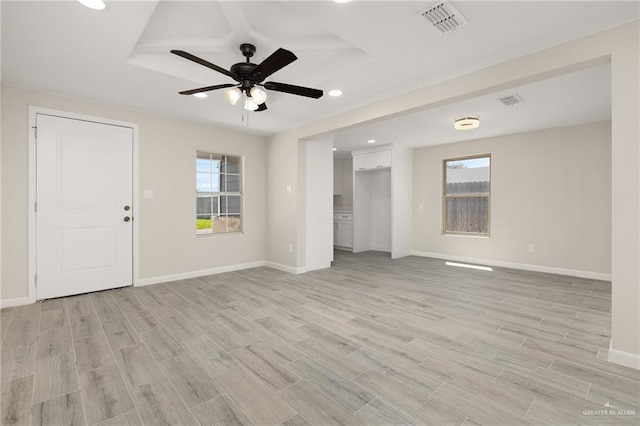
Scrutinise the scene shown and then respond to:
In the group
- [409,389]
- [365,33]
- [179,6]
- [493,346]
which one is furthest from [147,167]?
[493,346]

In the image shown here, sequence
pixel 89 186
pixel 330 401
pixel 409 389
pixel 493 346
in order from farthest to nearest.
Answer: pixel 89 186 → pixel 493 346 → pixel 409 389 → pixel 330 401

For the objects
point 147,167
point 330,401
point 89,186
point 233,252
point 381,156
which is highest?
point 381,156

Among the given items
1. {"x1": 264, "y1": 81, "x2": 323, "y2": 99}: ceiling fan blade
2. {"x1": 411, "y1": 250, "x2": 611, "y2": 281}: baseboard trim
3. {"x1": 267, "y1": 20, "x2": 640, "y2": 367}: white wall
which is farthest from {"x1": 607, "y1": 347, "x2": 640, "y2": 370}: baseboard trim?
{"x1": 411, "y1": 250, "x2": 611, "y2": 281}: baseboard trim

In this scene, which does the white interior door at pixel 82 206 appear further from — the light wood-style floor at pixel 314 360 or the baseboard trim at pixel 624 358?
the baseboard trim at pixel 624 358

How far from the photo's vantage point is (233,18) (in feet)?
7.61

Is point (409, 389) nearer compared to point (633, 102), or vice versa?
point (409, 389)

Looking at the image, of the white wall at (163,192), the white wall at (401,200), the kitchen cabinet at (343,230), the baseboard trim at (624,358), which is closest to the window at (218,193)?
the white wall at (163,192)

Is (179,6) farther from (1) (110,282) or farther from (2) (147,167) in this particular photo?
(1) (110,282)

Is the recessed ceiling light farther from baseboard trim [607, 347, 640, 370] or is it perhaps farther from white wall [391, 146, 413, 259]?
white wall [391, 146, 413, 259]

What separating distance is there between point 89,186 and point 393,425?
14.1ft

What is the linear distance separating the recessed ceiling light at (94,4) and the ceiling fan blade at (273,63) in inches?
41.7

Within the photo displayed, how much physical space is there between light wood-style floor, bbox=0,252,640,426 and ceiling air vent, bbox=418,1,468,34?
249cm

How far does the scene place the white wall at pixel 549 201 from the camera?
15.2 feet

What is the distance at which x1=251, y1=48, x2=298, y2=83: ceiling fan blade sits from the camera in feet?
6.89
